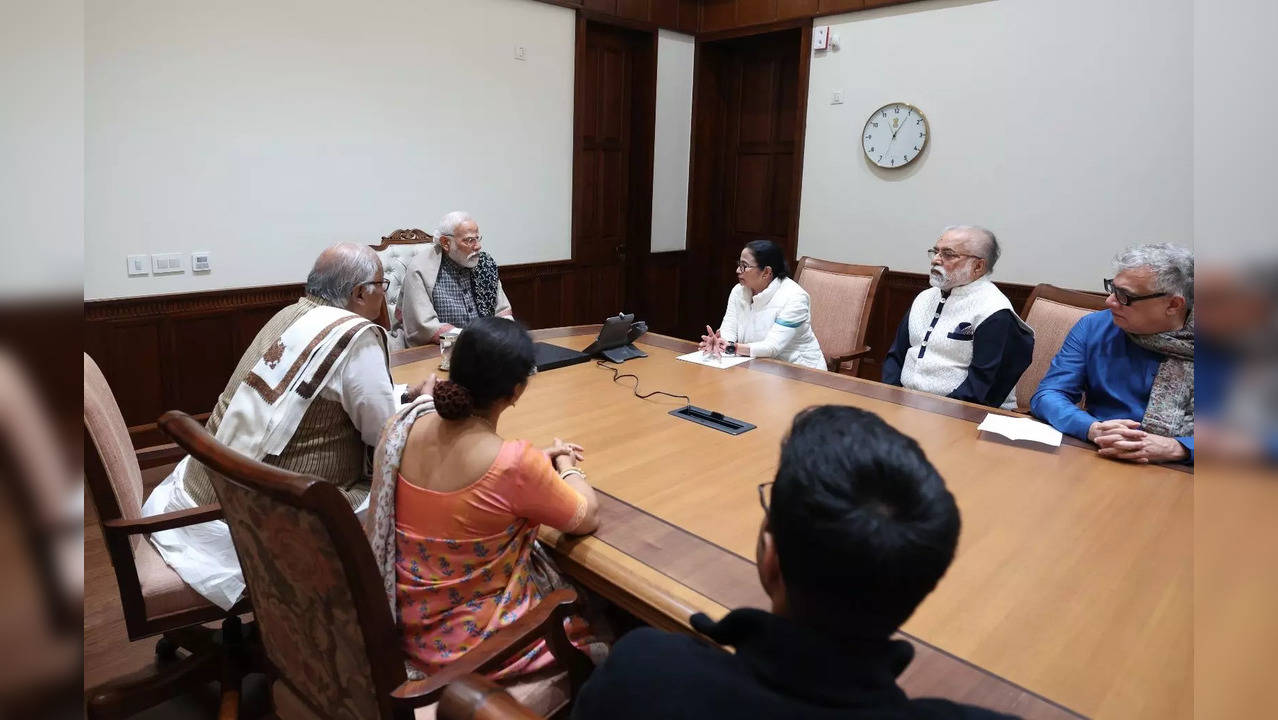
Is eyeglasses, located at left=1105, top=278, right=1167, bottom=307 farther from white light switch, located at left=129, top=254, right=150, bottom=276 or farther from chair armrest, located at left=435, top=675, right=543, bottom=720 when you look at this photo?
white light switch, located at left=129, top=254, right=150, bottom=276

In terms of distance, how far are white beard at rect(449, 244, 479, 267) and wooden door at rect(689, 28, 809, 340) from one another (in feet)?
7.43

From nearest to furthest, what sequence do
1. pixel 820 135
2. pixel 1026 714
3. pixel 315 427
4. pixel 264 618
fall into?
1. pixel 1026 714
2. pixel 264 618
3. pixel 315 427
4. pixel 820 135

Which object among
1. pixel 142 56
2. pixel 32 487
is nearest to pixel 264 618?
pixel 32 487

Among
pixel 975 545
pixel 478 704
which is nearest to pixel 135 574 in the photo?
pixel 478 704

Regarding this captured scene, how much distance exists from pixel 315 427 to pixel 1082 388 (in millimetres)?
1989

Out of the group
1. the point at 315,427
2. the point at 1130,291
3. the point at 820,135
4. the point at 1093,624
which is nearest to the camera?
the point at 1093,624

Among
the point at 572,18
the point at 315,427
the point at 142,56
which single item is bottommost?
the point at 315,427

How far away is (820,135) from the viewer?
4.53 meters

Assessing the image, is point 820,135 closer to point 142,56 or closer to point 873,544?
point 142,56

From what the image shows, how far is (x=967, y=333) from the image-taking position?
2.46m

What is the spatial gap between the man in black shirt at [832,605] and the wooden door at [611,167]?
413cm

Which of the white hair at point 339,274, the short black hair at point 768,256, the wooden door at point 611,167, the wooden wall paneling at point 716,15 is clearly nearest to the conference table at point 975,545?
the white hair at point 339,274

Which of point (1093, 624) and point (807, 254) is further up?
point (807, 254)

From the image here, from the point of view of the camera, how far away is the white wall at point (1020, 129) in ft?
11.2
